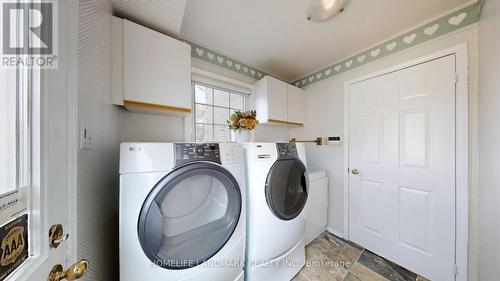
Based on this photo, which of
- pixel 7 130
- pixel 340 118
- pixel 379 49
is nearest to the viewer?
pixel 7 130


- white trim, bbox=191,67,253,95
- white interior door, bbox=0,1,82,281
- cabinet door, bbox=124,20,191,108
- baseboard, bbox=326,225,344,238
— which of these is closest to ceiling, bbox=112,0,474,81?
cabinet door, bbox=124,20,191,108

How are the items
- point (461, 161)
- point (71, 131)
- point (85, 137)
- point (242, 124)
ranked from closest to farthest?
1. point (71, 131)
2. point (85, 137)
3. point (461, 161)
4. point (242, 124)

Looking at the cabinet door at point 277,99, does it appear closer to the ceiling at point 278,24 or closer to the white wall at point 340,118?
the ceiling at point 278,24

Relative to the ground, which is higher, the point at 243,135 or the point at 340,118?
the point at 340,118

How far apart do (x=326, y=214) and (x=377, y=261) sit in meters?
0.61

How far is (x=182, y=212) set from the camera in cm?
91

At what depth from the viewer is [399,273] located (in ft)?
4.73

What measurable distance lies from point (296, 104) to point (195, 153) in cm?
177

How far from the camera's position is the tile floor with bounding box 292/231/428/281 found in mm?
1402

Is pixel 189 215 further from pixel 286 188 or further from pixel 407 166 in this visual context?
pixel 407 166

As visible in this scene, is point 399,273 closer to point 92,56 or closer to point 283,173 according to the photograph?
point 283,173

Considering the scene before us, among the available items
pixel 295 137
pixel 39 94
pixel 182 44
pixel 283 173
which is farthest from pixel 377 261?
pixel 182 44

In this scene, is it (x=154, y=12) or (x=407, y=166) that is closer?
(x=154, y=12)

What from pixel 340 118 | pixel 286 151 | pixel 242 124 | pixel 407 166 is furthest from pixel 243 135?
pixel 407 166
